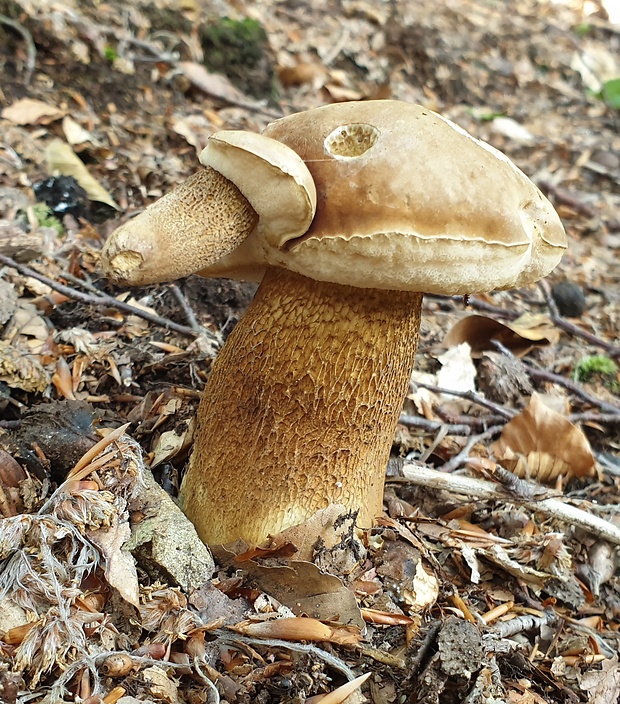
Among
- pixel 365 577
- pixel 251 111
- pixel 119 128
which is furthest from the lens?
pixel 251 111

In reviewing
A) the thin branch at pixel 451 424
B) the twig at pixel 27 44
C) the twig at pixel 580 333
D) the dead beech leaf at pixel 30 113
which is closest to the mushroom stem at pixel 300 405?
the thin branch at pixel 451 424

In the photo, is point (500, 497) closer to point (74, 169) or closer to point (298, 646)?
point (298, 646)

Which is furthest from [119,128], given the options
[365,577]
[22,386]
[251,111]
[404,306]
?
[365,577]

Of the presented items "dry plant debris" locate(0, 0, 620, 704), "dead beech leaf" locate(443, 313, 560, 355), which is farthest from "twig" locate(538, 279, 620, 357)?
"dead beech leaf" locate(443, 313, 560, 355)

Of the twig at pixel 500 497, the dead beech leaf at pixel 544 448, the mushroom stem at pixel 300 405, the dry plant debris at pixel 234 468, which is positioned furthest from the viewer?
the dead beech leaf at pixel 544 448

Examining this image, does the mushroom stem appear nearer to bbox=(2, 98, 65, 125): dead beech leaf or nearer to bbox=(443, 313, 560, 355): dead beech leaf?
bbox=(443, 313, 560, 355): dead beech leaf

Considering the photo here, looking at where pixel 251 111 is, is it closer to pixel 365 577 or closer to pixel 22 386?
pixel 22 386

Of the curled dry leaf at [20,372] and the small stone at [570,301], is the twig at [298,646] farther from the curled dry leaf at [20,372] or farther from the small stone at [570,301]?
the small stone at [570,301]
